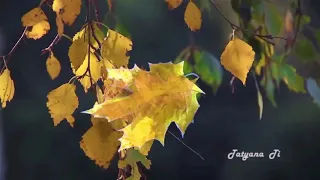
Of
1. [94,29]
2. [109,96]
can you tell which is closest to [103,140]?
[109,96]

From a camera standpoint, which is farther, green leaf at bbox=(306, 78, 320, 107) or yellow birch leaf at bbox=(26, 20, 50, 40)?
green leaf at bbox=(306, 78, 320, 107)

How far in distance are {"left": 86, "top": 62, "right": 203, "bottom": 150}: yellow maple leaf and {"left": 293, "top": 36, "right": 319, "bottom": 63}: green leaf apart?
0.84 ft

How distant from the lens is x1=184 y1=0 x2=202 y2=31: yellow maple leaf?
2.24 feet

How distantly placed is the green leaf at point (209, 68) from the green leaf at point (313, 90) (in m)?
0.17

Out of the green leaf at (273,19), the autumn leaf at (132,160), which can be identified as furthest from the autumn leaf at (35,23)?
the green leaf at (273,19)

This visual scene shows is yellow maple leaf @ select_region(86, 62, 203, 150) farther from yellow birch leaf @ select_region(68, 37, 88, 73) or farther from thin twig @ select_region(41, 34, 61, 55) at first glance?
thin twig @ select_region(41, 34, 61, 55)

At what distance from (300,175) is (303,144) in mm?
59

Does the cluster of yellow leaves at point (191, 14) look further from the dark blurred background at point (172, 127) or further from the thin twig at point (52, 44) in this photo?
the thin twig at point (52, 44)

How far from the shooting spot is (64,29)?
72 cm

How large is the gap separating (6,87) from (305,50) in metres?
0.52

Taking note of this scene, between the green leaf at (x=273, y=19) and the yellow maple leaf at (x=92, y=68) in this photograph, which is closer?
the yellow maple leaf at (x=92, y=68)

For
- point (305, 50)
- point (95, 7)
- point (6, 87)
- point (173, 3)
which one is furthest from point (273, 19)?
point (6, 87)

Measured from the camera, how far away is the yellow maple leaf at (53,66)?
0.74 metres

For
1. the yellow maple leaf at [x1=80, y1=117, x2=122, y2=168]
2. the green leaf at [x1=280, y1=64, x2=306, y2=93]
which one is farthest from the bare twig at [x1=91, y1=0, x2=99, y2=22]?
the green leaf at [x1=280, y1=64, x2=306, y2=93]
